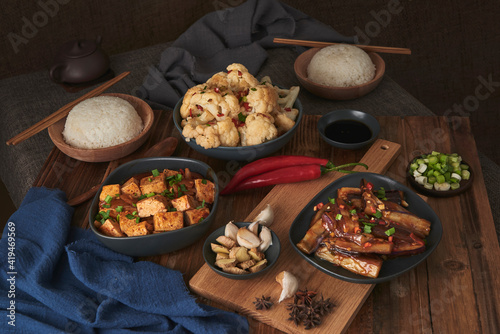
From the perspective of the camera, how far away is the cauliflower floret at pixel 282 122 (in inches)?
84.3

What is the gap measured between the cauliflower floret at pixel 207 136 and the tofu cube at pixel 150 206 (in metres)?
0.34

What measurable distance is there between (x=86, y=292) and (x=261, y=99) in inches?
38.3

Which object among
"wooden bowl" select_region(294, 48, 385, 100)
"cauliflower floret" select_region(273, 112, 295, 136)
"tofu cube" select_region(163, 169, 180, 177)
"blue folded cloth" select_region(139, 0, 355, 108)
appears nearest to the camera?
"tofu cube" select_region(163, 169, 180, 177)

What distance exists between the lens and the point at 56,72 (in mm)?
2883

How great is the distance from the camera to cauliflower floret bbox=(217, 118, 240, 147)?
2020 mm

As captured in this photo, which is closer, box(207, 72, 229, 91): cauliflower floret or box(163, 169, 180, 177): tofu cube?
box(163, 169, 180, 177): tofu cube

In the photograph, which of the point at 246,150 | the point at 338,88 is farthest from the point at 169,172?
the point at 338,88

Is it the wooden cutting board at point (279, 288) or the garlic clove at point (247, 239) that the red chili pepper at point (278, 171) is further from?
the garlic clove at point (247, 239)

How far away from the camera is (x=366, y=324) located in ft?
5.17

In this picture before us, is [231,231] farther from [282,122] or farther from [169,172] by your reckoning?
[282,122]

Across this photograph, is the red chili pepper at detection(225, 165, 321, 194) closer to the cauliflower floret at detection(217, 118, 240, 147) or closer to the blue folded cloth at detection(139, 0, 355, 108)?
the cauliflower floret at detection(217, 118, 240, 147)

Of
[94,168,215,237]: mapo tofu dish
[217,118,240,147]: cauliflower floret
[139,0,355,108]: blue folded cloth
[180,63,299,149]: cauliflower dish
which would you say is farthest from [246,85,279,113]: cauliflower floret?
[139,0,355,108]: blue folded cloth

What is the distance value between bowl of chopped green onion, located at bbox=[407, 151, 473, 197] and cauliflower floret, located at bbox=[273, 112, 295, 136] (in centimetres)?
51

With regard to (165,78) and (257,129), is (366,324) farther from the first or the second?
(165,78)
